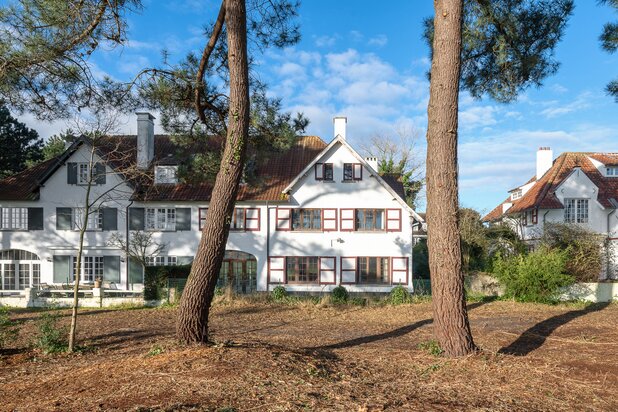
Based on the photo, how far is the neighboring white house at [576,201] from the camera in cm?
3062

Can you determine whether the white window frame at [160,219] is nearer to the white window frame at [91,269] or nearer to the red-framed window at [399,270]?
the white window frame at [91,269]

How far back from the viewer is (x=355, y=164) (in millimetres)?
26516

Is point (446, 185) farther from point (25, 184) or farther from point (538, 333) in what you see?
point (25, 184)

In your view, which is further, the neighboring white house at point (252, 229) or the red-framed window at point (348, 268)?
the red-framed window at point (348, 268)

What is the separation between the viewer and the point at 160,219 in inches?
1051

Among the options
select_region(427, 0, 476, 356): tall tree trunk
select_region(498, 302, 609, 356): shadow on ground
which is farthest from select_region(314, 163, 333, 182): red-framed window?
select_region(427, 0, 476, 356): tall tree trunk

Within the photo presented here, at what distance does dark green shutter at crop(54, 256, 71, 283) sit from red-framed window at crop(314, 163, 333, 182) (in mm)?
13800

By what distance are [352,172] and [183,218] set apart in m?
9.30

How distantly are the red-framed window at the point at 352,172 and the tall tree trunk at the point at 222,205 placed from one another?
18.0 metres

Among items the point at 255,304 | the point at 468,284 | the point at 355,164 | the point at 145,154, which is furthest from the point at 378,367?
the point at 145,154

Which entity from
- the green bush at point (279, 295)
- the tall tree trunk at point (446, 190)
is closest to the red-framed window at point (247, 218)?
the green bush at point (279, 295)

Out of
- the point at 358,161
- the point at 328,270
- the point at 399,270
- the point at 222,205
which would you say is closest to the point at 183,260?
the point at 328,270

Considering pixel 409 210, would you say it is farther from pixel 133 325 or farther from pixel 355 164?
pixel 133 325

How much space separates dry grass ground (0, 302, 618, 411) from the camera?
5574 millimetres
